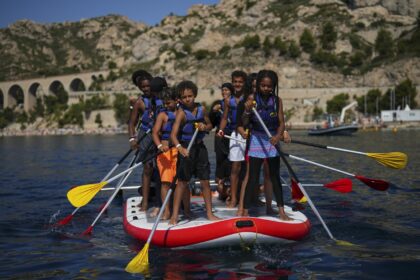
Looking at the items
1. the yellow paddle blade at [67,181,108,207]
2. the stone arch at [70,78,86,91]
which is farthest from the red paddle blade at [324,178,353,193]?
the stone arch at [70,78,86,91]

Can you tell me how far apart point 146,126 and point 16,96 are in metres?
142

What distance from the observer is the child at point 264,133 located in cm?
753

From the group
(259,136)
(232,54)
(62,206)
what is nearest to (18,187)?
(62,206)

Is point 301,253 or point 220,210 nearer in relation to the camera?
point 301,253

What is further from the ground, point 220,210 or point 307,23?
point 307,23

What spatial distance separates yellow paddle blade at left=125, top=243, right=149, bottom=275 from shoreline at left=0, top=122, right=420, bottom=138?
56.8 m

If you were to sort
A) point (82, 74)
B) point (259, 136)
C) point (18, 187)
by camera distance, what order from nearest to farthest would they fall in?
point (259, 136), point (18, 187), point (82, 74)

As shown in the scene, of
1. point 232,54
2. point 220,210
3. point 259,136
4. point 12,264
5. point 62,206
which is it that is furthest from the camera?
point 232,54

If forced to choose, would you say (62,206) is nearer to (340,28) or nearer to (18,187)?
(18,187)

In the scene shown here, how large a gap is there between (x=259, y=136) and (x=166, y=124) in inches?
58.2

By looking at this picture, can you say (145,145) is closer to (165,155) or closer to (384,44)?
(165,155)

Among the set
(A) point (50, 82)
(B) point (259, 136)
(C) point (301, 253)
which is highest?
(A) point (50, 82)

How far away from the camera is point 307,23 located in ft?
346

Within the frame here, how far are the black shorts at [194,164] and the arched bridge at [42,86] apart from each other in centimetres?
12219
